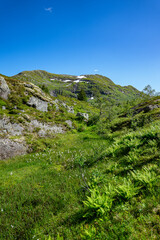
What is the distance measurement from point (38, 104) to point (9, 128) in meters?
10.8

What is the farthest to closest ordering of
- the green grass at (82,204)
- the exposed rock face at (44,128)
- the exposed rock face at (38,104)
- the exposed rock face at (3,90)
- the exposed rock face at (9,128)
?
the exposed rock face at (38,104), the exposed rock face at (3,90), the exposed rock face at (44,128), the exposed rock face at (9,128), the green grass at (82,204)

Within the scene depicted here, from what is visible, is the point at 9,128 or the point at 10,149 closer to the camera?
the point at 10,149

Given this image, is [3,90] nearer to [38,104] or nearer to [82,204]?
[38,104]

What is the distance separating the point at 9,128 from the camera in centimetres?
1490

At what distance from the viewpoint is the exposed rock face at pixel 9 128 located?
1427cm

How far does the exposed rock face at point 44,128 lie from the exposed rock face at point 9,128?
1.83 meters

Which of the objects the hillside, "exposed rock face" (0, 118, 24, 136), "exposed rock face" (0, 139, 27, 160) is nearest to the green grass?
the hillside

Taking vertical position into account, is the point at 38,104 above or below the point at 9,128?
above

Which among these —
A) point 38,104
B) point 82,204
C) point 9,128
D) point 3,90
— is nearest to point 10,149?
point 9,128

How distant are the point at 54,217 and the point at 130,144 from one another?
23.7 feet

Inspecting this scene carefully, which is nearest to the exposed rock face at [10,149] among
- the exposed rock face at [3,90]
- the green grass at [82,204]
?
the green grass at [82,204]

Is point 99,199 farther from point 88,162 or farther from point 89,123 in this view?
point 89,123

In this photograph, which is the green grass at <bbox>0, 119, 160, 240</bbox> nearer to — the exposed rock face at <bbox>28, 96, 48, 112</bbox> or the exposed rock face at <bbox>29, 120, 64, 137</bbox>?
the exposed rock face at <bbox>29, 120, 64, 137</bbox>

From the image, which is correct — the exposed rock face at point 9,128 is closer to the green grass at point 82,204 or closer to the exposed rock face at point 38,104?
the green grass at point 82,204
